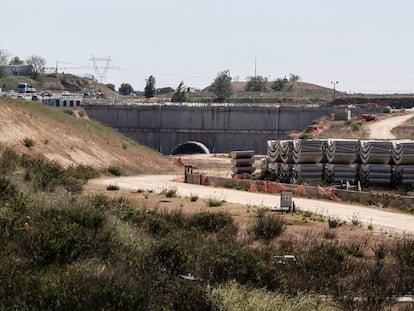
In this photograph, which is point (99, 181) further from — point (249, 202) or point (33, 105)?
point (33, 105)

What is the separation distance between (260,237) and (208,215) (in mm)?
2282

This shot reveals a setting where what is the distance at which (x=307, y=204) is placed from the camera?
32781mm

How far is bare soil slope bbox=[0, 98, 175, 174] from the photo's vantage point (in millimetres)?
50406

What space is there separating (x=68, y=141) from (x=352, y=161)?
2402cm

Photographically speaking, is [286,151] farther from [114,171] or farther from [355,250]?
[355,250]

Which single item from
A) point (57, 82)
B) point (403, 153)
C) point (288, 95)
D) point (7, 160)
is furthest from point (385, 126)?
point (57, 82)

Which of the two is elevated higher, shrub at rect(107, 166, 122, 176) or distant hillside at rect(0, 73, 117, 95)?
distant hillside at rect(0, 73, 117, 95)

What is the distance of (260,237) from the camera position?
2145 centimetres

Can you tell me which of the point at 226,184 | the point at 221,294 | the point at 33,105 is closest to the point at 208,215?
the point at 221,294

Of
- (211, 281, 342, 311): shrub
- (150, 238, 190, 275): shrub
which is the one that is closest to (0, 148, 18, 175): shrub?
(150, 238, 190, 275): shrub

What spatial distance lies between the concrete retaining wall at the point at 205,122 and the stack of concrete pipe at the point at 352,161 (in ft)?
183

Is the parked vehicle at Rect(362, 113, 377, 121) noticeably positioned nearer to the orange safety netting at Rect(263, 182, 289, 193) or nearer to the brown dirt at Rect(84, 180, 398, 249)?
the orange safety netting at Rect(263, 182, 289, 193)

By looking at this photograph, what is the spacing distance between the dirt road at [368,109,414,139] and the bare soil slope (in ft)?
96.6

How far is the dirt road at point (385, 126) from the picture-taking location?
83.2 metres
